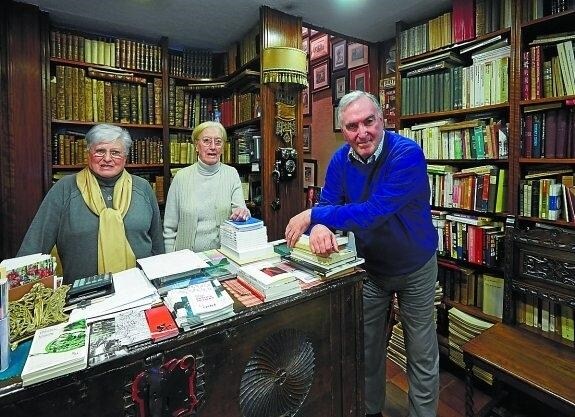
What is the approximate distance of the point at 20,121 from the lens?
245 cm

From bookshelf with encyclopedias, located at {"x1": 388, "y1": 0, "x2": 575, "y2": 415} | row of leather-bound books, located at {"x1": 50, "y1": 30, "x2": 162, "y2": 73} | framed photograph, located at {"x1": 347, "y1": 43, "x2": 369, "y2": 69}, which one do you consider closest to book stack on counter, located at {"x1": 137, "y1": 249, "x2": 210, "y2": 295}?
bookshelf with encyclopedias, located at {"x1": 388, "y1": 0, "x2": 575, "y2": 415}

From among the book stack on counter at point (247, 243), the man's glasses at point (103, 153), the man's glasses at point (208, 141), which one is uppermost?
the man's glasses at point (208, 141)

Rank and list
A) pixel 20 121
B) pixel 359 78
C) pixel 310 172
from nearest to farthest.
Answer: pixel 20 121
pixel 359 78
pixel 310 172

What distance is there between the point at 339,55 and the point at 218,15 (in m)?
1.30

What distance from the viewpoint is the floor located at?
1849 mm

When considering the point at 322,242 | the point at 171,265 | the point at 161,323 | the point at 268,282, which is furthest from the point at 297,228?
the point at 161,323

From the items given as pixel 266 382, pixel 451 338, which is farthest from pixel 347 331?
pixel 451 338

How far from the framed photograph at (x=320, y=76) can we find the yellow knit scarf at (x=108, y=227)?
257 cm

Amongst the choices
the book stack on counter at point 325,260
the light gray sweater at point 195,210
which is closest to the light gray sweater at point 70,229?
the light gray sweater at point 195,210

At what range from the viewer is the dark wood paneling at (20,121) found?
7.84ft

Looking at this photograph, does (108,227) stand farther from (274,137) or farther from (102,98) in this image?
(102,98)

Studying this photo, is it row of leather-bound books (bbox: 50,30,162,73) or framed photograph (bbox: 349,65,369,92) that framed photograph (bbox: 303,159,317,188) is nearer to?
framed photograph (bbox: 349,65,369,92)

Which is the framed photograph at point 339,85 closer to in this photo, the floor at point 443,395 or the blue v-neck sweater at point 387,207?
the blue v-neck sweater at point 387,207

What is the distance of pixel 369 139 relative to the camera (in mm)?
1382
